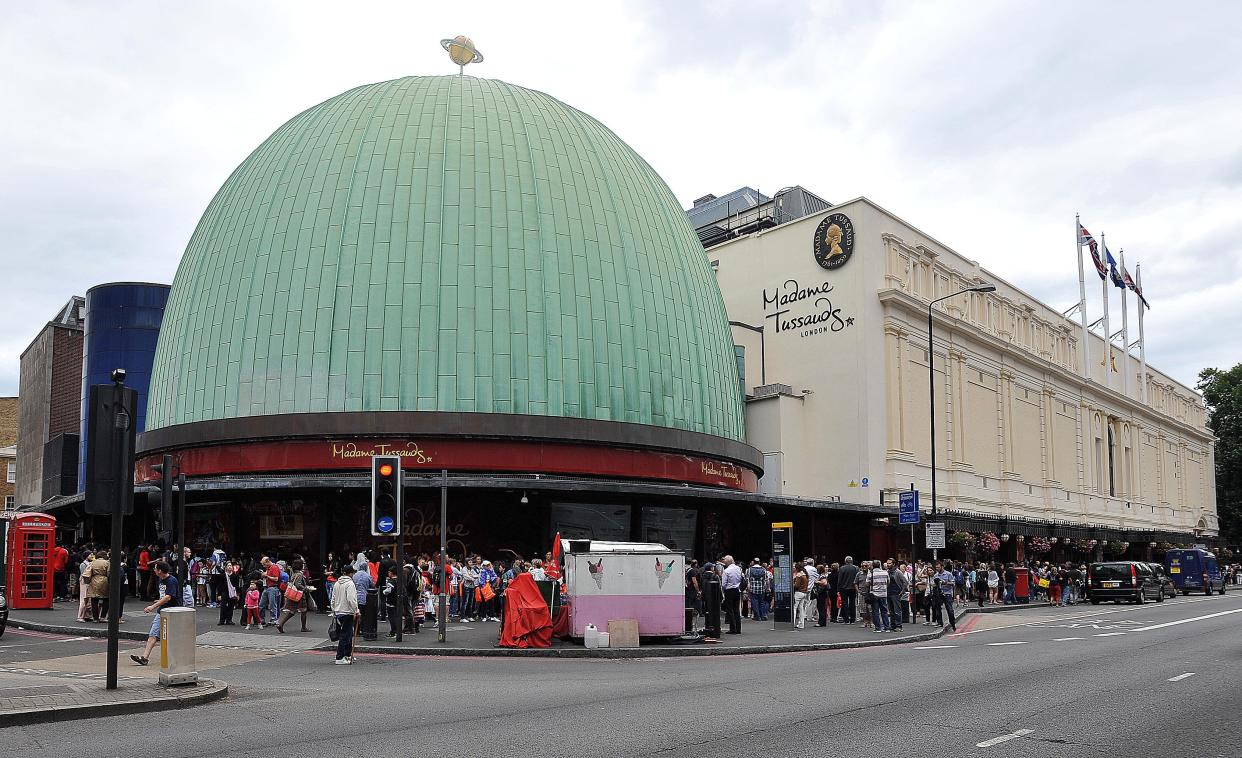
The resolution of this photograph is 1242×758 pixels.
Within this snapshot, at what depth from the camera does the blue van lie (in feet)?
184

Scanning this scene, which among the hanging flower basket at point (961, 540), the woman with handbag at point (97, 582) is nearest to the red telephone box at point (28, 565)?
the woman with handbag at point (97, 582)

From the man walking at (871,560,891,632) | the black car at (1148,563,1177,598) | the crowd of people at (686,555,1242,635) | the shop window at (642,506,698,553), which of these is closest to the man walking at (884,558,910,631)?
the crowd of people at (686,555,1242,635)

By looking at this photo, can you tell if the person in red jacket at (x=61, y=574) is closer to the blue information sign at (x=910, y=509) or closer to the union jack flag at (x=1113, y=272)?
the blue information sign at (x=910, y=509)

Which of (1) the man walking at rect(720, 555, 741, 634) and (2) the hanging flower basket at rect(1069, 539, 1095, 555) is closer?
(1) the man walking at rect(720, 555, 741, 634)

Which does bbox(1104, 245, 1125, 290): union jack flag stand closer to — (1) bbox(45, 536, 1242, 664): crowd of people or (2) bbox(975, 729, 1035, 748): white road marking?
Answer: (1) bbox(45, 536, 1242, 664): crowd of people

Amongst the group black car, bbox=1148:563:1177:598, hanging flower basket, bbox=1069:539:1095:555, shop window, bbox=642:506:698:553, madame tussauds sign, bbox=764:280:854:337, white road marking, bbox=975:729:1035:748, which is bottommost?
black car, bbox=1148:563:1177:598

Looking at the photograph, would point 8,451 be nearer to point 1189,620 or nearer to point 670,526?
point 670,526

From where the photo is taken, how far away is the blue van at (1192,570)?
5600 centimetres

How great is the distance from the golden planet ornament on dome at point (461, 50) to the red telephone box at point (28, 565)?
24.9 meters

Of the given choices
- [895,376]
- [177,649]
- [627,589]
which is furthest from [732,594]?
[895,376]

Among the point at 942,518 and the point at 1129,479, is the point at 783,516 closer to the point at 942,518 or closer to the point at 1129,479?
the point at 942,518

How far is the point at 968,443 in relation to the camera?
2207 inches

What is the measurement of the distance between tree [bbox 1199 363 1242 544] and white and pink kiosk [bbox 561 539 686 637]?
99.0 meters

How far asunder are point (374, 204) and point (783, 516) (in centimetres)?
1850
